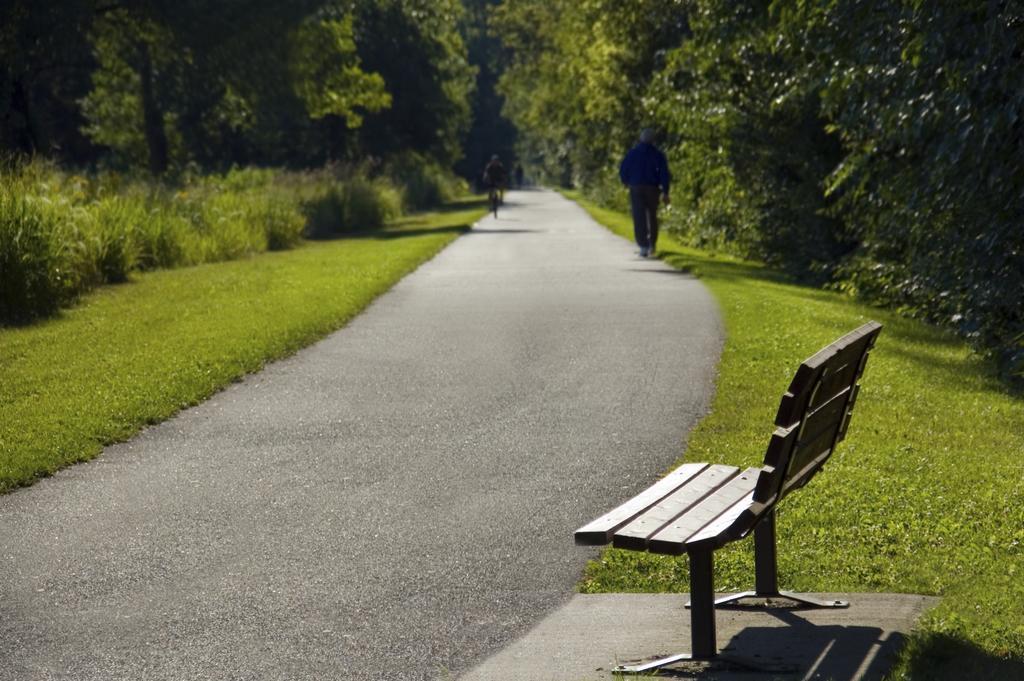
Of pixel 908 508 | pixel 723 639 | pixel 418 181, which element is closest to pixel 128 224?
pixel 908 508

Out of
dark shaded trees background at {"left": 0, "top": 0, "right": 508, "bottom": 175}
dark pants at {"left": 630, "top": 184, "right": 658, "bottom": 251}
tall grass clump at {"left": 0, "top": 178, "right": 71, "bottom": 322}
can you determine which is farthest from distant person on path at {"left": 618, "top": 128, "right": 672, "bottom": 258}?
dark shaded trees background at {"left": 0, "top": 0, "right": 508, "bottom": 175}

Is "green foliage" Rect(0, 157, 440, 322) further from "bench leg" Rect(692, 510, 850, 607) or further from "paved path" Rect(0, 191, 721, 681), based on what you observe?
"bench leg" Rect(692, 510, 850, 607)

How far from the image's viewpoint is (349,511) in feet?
25.5

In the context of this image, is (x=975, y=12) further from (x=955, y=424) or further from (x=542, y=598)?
(x=542, y=598)

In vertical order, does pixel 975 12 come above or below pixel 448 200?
above

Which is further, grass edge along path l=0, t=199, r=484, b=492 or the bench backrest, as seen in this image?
grass edge along path l=0, t=199, r=484, b=492

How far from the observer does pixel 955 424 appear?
10250mm

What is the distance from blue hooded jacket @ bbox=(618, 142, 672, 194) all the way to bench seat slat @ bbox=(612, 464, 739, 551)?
20943 millimetres

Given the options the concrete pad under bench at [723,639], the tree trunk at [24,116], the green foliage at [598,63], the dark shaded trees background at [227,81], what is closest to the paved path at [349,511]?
the concrete pad under bench at [723,639]

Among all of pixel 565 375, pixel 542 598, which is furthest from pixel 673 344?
pixel 542 598

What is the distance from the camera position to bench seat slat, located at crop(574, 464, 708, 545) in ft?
16.9

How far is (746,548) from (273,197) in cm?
2830

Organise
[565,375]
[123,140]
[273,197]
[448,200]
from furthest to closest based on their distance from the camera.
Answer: [448,200]
[123,140]
[273,197]
[565,375]

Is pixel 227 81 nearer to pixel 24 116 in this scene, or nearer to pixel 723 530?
pixel 24 116
